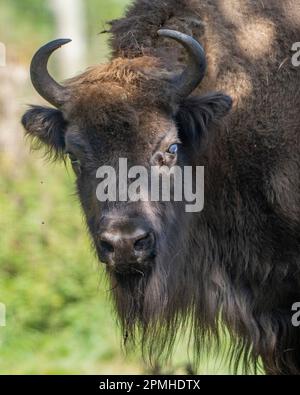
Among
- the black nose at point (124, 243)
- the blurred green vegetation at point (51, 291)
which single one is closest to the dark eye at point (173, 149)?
the black nose at point (124, 243)

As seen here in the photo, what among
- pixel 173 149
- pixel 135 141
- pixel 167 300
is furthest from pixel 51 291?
pixel 135 141

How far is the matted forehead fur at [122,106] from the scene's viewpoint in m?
6.15

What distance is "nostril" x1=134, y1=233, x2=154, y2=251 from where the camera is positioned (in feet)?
19.5

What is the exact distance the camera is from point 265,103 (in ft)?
22.1

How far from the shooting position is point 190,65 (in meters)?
6.38

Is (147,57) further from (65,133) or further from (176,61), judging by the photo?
(65,133)

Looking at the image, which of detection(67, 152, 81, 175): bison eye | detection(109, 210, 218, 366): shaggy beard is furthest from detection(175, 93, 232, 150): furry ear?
detection(67, 152, 81, 175): bison eye

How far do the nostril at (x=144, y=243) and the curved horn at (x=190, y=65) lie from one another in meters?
1.03

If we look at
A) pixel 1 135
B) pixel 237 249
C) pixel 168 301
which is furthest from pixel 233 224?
pixel 1 135

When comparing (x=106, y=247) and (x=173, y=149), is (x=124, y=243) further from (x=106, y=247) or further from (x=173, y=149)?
(x=173, y=149)

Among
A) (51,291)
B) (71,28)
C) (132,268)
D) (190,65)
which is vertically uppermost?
(71,28)

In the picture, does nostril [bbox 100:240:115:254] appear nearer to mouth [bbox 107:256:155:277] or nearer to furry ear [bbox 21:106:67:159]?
mouth [bbox 107:256:155:277]

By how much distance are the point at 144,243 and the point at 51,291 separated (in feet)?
15.2
